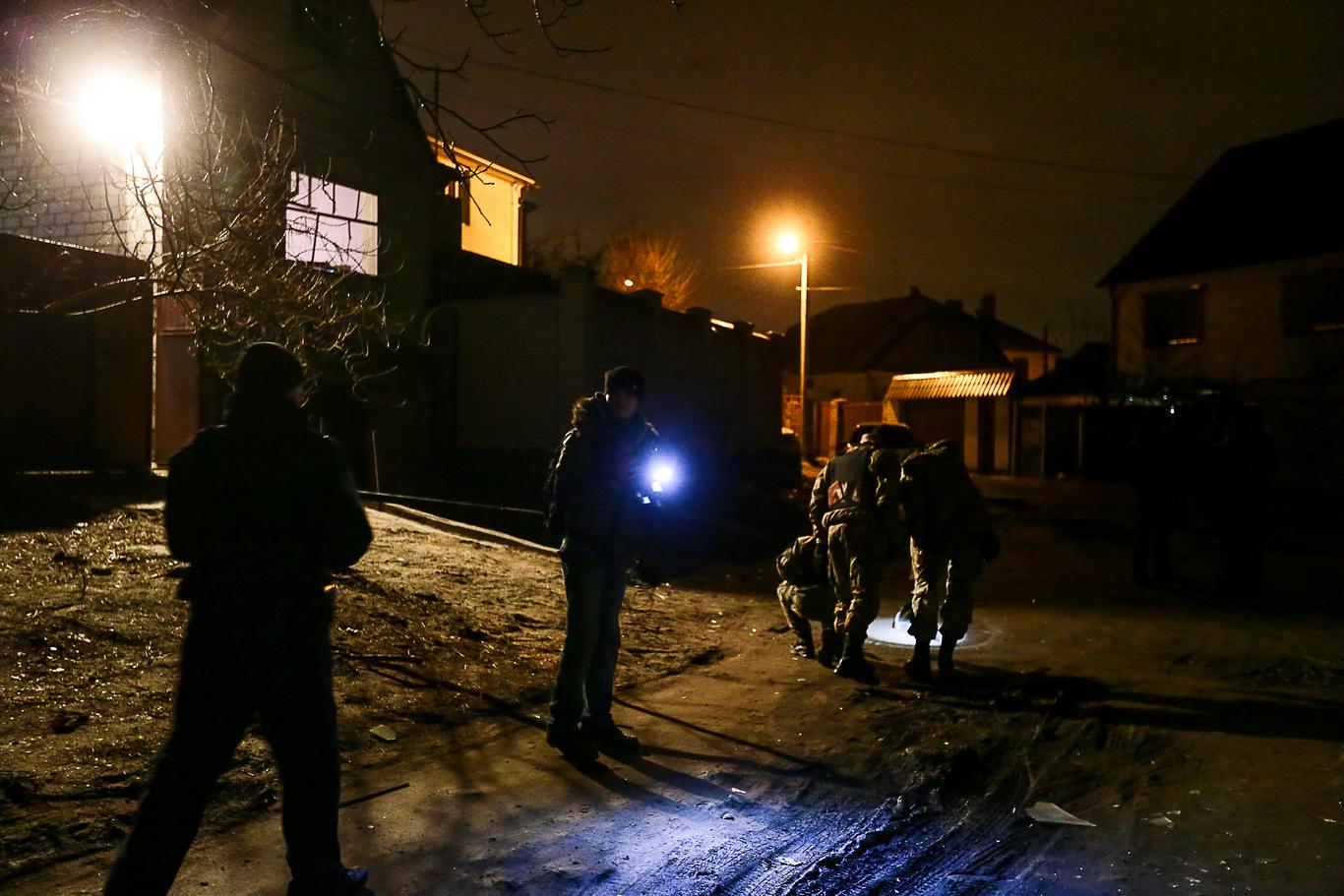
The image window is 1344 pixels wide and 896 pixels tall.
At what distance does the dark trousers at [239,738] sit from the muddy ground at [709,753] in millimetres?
530

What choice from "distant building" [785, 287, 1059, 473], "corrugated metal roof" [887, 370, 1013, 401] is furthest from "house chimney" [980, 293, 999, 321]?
"corrugated metal roof" [887, 370, 1013, 401]

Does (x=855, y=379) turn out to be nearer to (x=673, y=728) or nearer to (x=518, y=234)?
(x=518, y=234)

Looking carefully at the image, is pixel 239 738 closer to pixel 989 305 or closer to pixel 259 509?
pixel 259 509

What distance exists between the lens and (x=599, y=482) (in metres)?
5.28

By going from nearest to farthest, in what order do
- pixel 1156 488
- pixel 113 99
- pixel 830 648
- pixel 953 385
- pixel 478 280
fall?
pixel 830 648, pixel 113 99, pixel 1156 488, pixel 478 280, pixel 953 385

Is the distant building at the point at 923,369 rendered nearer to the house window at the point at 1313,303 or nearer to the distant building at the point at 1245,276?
the distant building at the point at 1245,276

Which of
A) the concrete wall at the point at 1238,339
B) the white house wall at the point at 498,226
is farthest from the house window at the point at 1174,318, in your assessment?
the white house wall at the point at 498,226

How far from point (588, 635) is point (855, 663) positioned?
261 cm

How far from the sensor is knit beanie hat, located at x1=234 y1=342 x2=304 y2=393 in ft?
11.0

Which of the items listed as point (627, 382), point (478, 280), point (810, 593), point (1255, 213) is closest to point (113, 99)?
point (627, 382)

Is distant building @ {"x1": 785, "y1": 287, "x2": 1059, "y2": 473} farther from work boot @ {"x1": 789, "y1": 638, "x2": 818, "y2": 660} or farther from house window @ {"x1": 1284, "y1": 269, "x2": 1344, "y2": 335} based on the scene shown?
work boot @ {"x1": 789, "y1": 638, "x2": 818, "y2": 660}

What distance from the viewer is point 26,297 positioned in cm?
996

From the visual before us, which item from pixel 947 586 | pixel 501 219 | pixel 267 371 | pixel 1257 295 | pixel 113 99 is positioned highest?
pixel 501 219

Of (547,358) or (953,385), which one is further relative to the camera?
(953,385)
